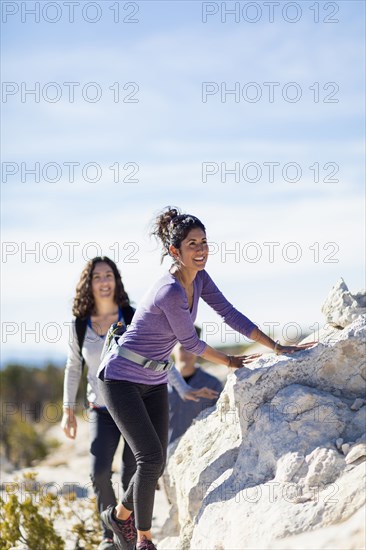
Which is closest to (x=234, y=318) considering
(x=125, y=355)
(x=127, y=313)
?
(x=125, y=355)

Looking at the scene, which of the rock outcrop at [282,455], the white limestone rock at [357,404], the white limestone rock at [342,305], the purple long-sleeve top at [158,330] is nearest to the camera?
the rock outcrop at [282,455]

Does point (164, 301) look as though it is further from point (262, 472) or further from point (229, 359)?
point (262, 472)

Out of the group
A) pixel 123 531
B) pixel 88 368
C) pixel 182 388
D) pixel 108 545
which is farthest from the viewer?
pixel 182 388

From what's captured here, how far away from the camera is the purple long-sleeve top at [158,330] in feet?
17.2

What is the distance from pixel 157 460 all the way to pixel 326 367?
51.6 inches

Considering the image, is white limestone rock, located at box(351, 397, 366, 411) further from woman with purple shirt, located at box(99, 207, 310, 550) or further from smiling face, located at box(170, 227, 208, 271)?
smiling face, located at box(170, 227, 208, 271)

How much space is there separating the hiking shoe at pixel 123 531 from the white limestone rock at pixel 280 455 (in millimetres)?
372

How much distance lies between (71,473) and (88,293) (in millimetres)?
10171

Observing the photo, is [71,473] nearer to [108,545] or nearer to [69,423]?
[69,423]

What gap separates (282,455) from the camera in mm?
5156

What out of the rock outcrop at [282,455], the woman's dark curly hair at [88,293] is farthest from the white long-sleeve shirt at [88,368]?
the rock outcrop at [282,455]

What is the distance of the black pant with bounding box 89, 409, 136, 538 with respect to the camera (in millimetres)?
6160

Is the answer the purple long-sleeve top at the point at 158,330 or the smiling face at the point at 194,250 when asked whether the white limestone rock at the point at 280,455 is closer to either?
the purple long-sleeve top at the point at 158,330

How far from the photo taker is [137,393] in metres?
5.43
